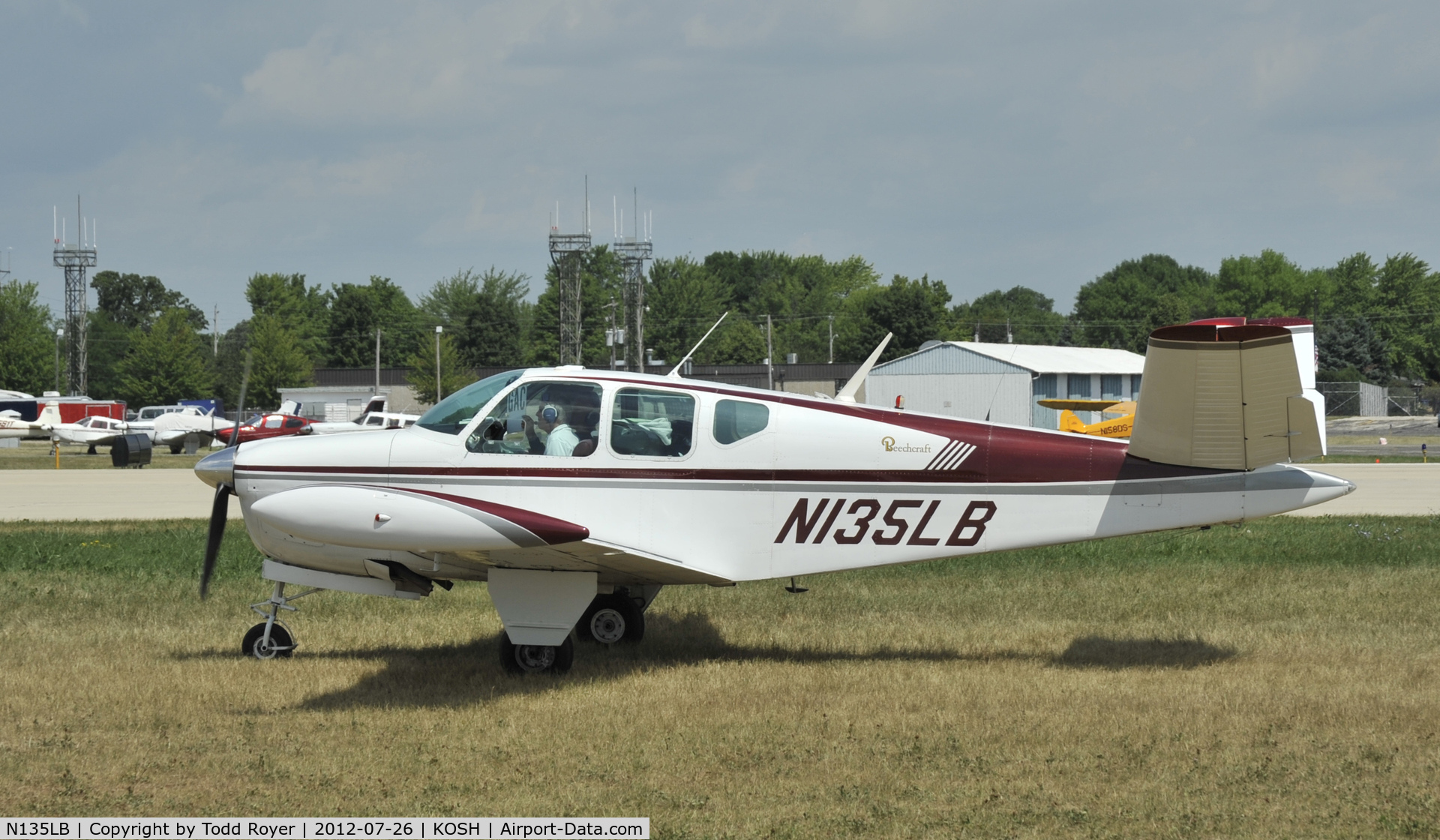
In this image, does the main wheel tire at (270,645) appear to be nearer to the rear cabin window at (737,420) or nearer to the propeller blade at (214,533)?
the propeller blade at (214,533)

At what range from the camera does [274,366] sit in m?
76.6

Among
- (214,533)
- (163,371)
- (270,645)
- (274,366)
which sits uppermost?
(274,366)

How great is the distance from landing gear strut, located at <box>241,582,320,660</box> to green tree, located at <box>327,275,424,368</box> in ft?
297

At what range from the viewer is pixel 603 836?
17.4 feet

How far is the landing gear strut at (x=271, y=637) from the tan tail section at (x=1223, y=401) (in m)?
6.44

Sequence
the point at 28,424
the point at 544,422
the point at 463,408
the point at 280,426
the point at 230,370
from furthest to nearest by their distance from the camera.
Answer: the point at 230,370
the point at 28,424
the point at 280,426
the point at 463,408
the point at 544,422

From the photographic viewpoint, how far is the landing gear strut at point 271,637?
30.2ft

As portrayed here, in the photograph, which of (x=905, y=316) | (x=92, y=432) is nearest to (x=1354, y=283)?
(x=905, y=316)

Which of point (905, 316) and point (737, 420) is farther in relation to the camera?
point (905, 316)

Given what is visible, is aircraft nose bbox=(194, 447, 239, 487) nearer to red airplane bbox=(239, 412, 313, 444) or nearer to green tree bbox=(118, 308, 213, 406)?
red airplane bbox=(239, 412, 313, 444)

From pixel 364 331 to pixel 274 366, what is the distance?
22.1m

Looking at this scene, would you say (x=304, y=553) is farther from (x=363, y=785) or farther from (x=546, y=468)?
(x=363, y=785)

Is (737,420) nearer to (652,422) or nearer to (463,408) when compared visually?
(652,422)

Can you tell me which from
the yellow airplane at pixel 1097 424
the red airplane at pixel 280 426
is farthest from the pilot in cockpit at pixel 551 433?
the red airplane at pixel 280 426
